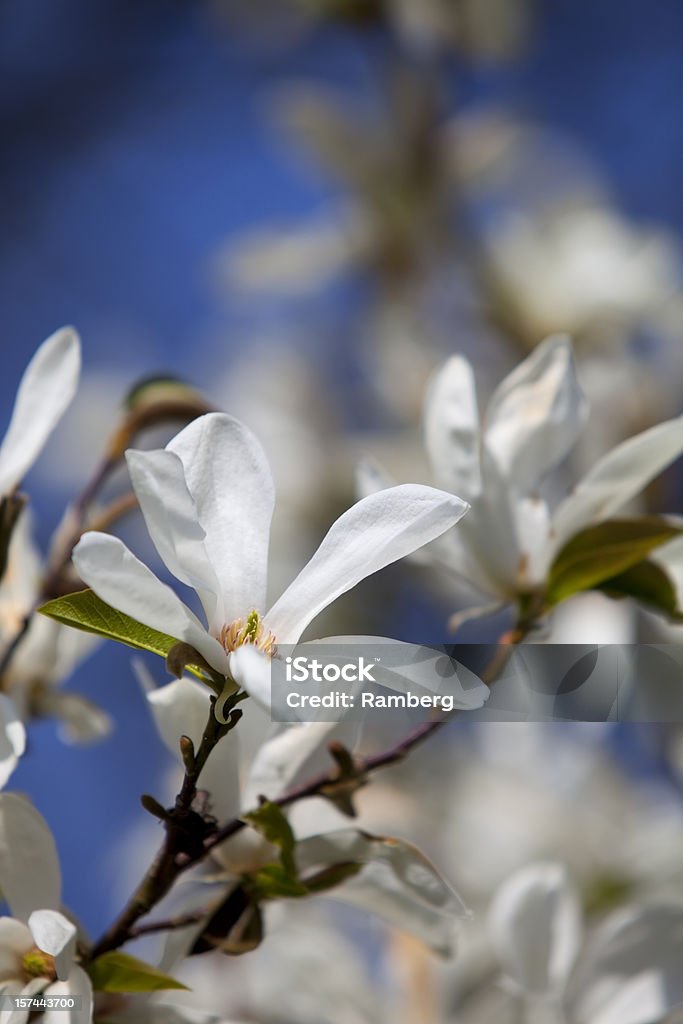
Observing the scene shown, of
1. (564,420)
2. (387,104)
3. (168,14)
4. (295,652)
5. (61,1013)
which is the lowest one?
(61,1013)

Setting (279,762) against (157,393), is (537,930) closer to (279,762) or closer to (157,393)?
(279,762)

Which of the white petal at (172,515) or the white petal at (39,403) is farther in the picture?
the white petal at (39,403)

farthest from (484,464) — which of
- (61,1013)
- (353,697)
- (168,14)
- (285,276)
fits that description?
(168,14)

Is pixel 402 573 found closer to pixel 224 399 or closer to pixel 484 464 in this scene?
pixel 224 399

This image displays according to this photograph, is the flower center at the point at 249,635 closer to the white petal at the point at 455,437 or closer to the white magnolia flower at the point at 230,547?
the white magnolia flower at the point at 230,547

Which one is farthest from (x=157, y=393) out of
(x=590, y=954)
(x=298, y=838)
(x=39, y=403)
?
(x=590, y=954)

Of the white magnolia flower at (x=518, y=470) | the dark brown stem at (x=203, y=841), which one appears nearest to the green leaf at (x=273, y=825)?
the dark brown stem at (x=203, y=841)
